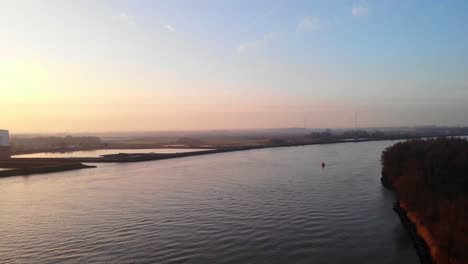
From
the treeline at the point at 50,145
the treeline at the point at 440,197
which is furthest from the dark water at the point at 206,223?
the treeline at the point at 50,145

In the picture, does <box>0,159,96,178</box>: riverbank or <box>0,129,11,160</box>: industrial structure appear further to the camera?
<box>0,129,11,160</box>: industrial structure

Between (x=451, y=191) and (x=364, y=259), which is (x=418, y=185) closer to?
(x=451, y=191)

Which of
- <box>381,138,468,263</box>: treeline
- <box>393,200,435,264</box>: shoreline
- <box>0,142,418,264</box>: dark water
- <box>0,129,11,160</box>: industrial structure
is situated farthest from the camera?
<box>0,129,11,160</box>: industrial structure

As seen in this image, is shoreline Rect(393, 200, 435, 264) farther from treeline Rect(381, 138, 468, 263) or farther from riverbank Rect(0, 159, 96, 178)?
riverbank Rect(0, 159, 96, 178)

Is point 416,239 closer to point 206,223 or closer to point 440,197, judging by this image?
point 440,197

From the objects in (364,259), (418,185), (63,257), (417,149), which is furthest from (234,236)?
(417,149)

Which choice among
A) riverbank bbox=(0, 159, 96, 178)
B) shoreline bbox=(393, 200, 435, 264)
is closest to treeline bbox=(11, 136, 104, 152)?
riverbank bbox=(0, 159, 96, 178)
